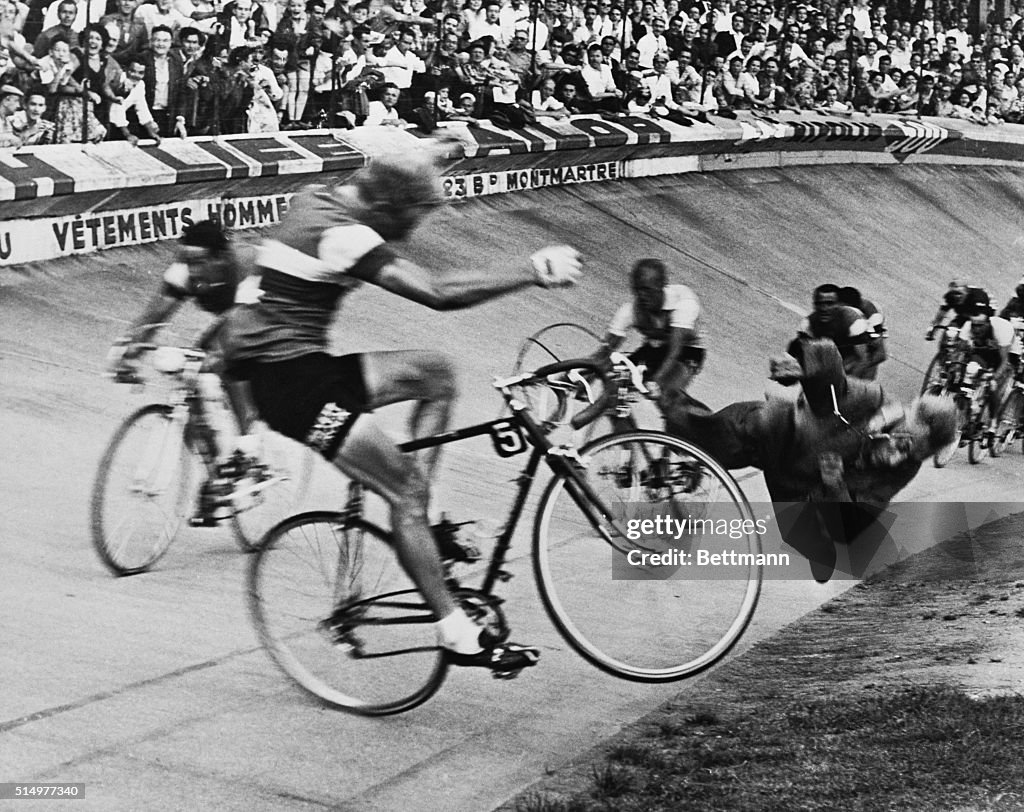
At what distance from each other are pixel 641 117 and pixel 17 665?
13176mm

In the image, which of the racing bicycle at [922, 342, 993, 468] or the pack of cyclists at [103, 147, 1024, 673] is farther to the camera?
the racing bicycle at [922, 342, 993, 468]

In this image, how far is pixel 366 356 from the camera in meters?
4.24

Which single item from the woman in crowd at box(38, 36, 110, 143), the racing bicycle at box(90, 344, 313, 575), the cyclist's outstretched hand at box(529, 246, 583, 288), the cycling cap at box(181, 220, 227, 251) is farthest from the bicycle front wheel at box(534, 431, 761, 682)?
the woman in crowd at box(38, 36, 110, 143)

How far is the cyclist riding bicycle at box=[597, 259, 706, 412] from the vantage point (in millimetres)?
7238

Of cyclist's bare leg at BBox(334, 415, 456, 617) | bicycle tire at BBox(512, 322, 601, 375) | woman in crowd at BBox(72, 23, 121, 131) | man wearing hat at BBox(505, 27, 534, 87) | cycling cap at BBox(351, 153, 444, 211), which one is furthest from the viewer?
man wearing hat at BBox(505, 27, 534, 87)

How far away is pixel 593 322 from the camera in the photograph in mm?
11883

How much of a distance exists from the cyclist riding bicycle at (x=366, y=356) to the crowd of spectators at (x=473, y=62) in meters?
5.58

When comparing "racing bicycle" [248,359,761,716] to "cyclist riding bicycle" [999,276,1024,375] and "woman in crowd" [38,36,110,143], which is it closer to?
"woman in crowd" [38,36,110,143]

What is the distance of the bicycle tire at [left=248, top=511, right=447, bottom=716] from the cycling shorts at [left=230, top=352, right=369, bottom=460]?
0.27 m

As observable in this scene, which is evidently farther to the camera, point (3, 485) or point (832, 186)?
point (832, 186)

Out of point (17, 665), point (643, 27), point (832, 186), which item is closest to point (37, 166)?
point (17, 665)

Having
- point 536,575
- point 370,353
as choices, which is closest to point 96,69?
point 370,353

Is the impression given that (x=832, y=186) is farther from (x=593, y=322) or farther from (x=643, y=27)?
(x=593, y=322)

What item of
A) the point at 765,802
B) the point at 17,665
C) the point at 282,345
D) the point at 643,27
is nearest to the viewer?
the point at 765,802
